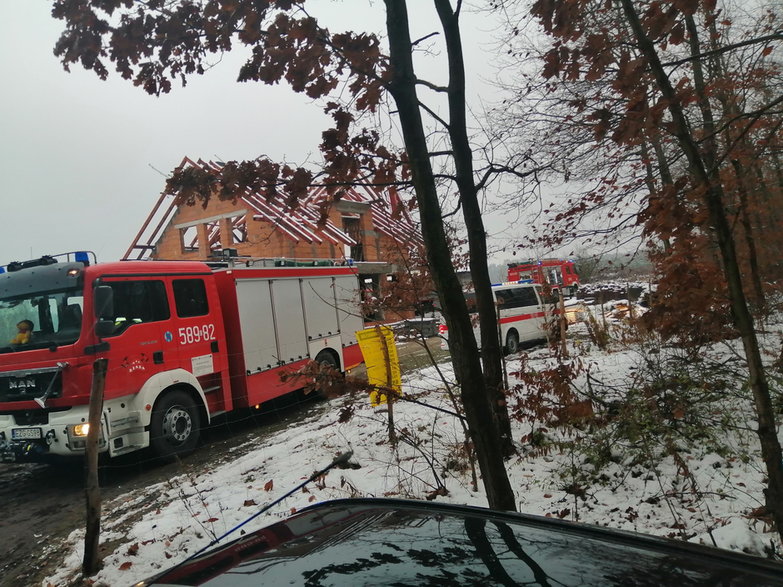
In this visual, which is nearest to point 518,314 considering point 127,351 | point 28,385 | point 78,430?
point 127,351

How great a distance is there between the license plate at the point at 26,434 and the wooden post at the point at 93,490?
2751 mm

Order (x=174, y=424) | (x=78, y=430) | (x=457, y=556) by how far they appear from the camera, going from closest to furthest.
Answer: (x=457, y=556) → (x=78, y=430) → (x=174, y=424)

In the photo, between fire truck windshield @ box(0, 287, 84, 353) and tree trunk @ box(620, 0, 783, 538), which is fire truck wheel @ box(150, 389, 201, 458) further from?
tree trunk @ box(620, 0, 783, 538)

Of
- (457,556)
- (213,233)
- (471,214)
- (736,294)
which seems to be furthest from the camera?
(213,233)

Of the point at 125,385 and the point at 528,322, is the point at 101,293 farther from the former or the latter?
the point at 528,322

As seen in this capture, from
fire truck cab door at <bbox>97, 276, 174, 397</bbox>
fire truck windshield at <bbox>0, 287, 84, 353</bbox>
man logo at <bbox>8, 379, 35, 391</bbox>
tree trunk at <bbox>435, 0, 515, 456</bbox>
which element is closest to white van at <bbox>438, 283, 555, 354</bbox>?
fire truck cab door at <bbox>97, 276, 174, 397</bbox>

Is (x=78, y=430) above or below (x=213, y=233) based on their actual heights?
below

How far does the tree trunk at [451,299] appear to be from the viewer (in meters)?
3.22

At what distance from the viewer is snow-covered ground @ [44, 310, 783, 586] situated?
4.05 metres

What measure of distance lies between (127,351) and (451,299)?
5293 millimetres

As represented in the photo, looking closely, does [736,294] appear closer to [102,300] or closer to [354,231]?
[102,300]

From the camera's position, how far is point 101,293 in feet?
20.4

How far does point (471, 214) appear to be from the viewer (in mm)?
4828

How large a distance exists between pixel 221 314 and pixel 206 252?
53.1 ft
